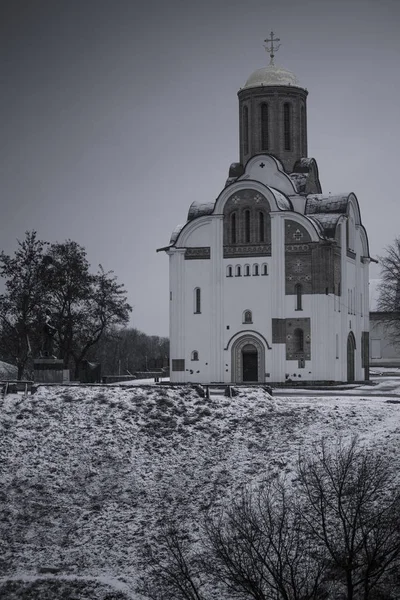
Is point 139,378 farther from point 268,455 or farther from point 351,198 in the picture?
point 268,455

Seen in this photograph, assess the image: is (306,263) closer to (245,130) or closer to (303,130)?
(303,130)

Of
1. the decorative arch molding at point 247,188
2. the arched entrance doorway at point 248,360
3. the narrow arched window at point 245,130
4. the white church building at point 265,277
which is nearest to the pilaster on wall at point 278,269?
the white church building at point 265,277

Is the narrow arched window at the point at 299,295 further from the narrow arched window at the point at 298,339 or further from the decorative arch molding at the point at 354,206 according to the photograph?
the decorative arch molding at the point at 354,206

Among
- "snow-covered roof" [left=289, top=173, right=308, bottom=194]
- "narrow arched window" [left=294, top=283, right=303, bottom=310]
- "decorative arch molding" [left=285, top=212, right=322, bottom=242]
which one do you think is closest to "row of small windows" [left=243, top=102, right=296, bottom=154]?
"snow-covered roof" [left=289, top=173, right=308, bottom=194]

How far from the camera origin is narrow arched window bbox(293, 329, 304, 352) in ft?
173

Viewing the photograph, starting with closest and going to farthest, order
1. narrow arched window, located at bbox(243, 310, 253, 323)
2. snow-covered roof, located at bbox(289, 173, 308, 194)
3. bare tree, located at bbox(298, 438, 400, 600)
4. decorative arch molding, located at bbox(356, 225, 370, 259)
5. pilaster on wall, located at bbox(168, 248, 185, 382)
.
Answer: bare tree, located at bbox(298, 438, 400, 600) < narrow arched window, located at bbox(243, 310, 253, 323) < pilaster on wall, located at bbox(168, 248, 185, 382) < snow-covered roof, located at bbox(289, 173, 308, 194) < decorative arch molding, located at bbox(356, 225, 370, 259)

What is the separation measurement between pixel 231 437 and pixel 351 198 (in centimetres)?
2621

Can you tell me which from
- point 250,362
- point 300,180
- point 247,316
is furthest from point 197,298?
point 300,180

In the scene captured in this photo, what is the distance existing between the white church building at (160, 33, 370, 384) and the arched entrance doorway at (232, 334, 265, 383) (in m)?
0.05

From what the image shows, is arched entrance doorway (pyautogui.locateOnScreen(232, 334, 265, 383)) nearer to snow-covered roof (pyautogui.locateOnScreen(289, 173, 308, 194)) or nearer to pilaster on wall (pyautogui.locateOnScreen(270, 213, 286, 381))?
pilaster on wall (pyautogui.locateOnScreen(270, 213, 286, 381))

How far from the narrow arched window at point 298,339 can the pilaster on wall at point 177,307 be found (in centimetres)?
560

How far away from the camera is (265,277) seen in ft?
175

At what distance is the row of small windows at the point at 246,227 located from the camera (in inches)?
2114

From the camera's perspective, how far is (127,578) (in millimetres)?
26078
